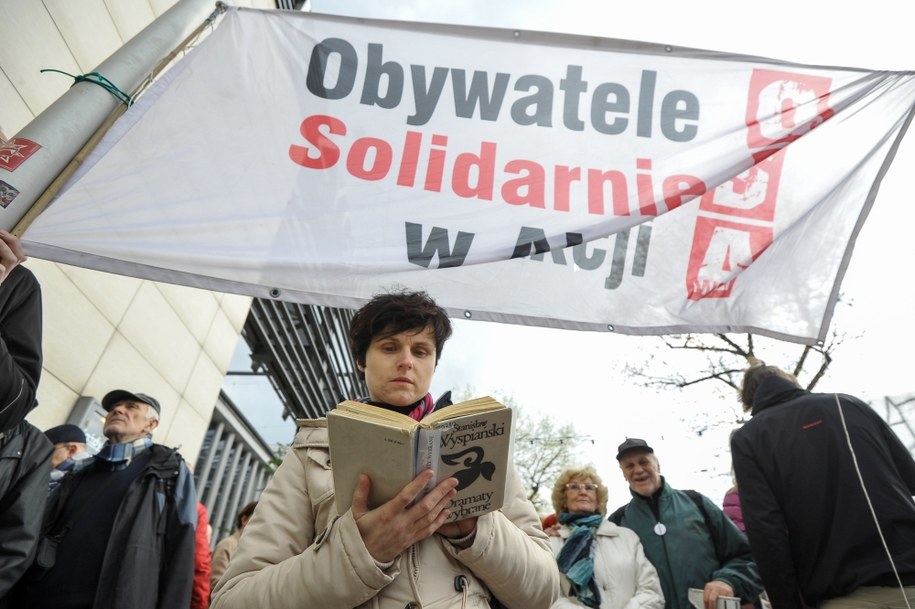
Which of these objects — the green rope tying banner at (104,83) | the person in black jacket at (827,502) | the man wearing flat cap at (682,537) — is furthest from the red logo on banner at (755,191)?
the green rope tying banner at (104,83)

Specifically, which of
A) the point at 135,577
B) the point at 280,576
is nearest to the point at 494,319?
the point at 280,576

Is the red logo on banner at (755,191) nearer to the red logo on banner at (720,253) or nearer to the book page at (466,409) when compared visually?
Answer: the red logo on banner at (720,253)

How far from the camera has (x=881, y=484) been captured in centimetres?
205

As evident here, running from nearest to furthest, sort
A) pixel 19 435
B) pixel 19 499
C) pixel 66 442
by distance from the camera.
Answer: pixel 19 499 → pixel 19 435 → pixel 66 442

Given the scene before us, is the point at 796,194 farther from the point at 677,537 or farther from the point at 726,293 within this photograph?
the point at 677,537

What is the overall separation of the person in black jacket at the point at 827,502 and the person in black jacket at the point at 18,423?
2.77 metres

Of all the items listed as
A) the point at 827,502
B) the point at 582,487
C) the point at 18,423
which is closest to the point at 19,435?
the point at 18,423

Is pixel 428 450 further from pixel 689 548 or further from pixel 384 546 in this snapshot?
pixel 689 548

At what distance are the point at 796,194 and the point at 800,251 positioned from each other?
0.29 m

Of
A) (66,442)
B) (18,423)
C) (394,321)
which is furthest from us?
(66,442)

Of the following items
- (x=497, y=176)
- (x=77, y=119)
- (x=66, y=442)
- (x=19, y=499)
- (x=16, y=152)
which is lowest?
(x=19, y=499)

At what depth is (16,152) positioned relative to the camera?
172cm

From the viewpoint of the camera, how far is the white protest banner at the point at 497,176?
2.13 meters

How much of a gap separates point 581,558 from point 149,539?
2.23m
